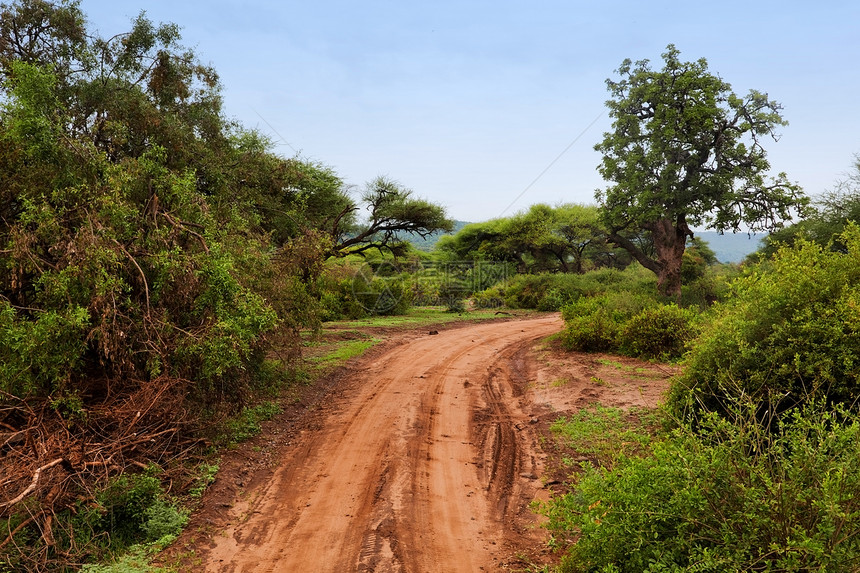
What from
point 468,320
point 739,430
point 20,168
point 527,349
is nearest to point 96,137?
point 20,168

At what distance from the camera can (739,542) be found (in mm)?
3266

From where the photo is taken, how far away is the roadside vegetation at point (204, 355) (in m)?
3.58

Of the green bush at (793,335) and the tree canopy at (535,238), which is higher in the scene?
the tree canopy at (535,238)

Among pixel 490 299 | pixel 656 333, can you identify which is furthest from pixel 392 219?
pixel 656 333

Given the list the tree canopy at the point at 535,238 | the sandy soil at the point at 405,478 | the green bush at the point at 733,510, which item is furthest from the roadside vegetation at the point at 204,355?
the tree canopy at the point at 535,238

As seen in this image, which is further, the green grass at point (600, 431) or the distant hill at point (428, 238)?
the distant hill at point (428, 238)

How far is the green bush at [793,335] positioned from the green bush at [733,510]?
181 centimetres

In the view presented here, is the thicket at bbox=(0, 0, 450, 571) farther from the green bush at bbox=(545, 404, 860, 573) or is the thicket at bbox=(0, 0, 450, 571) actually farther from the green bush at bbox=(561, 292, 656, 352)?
the green bush at bbox=(561, 292, 656, 352)

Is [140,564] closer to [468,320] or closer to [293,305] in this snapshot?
[293,305]

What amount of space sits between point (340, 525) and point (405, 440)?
97.3 inches

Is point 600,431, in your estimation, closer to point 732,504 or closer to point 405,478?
point 405,478

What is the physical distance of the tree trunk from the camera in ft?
74.3

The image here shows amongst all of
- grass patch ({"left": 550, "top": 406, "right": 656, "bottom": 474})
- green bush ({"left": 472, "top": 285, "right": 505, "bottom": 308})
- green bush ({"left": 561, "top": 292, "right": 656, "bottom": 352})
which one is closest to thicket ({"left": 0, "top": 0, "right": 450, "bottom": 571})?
grass patch ({"left": 550, "top": 406, "right": 656, "bottom": 474})

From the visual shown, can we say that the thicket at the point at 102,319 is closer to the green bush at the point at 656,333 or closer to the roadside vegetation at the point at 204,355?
the roadside vegetation at the point at 204,355
